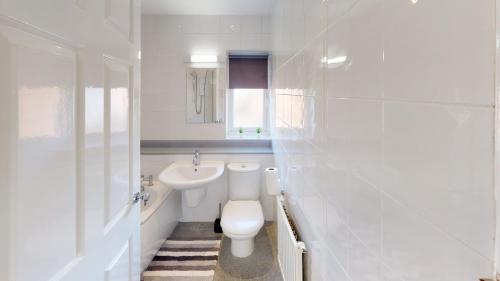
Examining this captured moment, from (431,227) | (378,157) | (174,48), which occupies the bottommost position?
(431,227)

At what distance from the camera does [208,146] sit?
3.35 m

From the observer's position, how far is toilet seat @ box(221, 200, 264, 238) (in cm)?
235

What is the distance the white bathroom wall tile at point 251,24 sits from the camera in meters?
3.25

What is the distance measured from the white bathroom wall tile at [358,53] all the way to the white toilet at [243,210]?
5.10ft

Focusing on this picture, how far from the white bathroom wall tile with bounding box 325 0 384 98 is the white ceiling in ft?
6.71

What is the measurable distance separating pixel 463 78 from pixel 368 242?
0.49 m

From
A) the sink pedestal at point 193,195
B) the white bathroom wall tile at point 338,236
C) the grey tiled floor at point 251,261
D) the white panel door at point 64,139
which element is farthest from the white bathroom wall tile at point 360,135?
the sink pedestal at point 193,195

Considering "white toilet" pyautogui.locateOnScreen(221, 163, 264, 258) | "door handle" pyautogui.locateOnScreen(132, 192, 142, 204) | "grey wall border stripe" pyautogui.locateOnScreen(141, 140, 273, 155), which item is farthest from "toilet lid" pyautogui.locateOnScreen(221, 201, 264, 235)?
"door handle" pyautogui.locateOnScreen(132, 192, 142, 204)

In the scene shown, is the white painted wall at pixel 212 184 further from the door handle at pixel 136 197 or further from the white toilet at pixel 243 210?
the door handle at pixel 136 197

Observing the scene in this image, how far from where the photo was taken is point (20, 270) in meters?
0.62

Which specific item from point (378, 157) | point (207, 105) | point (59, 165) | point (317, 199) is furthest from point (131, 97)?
point (207, 105)

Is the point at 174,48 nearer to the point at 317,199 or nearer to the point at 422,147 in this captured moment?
the point at 317,199

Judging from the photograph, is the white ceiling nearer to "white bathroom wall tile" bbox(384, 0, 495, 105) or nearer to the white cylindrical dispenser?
the white cylindrical dispenser

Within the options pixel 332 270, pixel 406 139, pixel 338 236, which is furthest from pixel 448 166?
pixel 332 270
